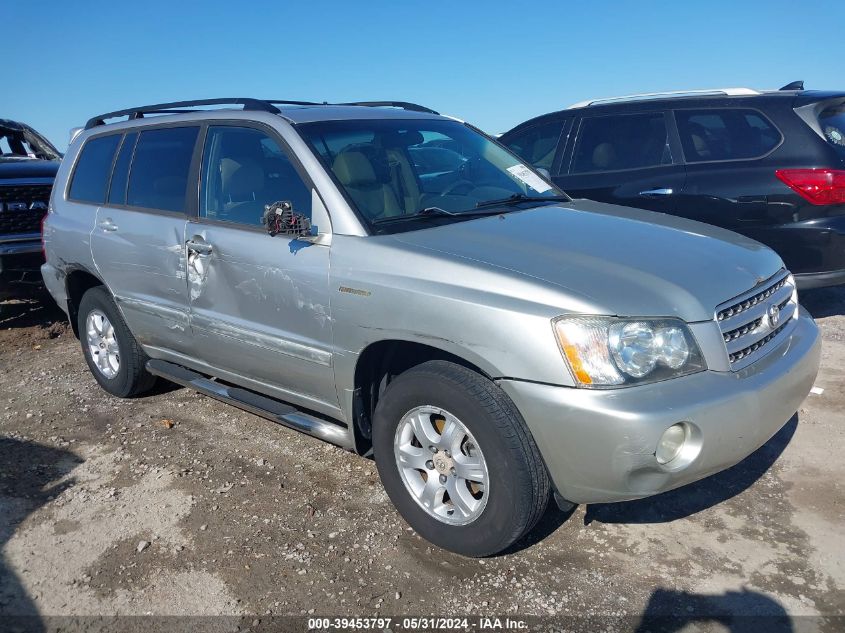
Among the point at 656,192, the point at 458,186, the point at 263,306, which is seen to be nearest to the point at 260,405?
the point at 263,306

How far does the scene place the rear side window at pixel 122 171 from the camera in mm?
4578

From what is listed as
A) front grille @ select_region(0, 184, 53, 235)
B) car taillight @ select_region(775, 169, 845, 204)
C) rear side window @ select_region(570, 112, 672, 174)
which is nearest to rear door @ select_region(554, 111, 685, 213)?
rear side window @ select_region(570, 112, 672, 174)

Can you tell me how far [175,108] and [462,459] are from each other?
293cm

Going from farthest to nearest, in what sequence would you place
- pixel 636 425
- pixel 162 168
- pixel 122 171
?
pixel 122 171, pixel 162 168, pixel 636 425

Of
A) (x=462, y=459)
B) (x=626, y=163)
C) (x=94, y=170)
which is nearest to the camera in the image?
(x=462, y=459)

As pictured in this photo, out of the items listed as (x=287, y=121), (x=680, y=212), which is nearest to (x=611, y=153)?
(x=680, y=212)

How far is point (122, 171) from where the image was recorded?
4625 millimetres

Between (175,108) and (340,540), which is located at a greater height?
(175,108)

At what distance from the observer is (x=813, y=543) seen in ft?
9.75

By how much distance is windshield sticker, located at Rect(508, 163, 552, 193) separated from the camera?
4.12 metres

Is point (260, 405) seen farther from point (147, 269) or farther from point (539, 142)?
point (539, 142)

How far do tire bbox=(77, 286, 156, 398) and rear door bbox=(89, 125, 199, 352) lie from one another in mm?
165

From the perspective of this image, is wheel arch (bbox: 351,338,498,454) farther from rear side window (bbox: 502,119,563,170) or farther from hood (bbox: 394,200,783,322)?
rear side window (bbox: 502,119,563,170)

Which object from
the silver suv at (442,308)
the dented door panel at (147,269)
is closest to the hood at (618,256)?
the silver suv at (442,308)
